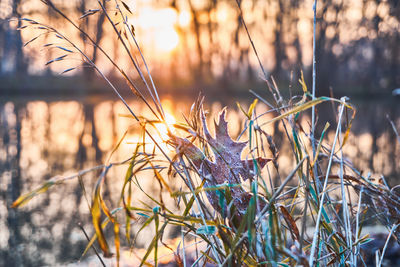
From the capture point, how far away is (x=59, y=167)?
9.50 feet

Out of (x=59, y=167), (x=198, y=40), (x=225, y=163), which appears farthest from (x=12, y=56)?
(x=225, y=163)

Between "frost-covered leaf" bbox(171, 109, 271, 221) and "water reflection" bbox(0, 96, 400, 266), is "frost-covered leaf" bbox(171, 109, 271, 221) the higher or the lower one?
the higher one

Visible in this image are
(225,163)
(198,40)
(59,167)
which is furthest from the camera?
(198,40)

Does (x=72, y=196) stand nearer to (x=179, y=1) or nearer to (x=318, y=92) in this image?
(x=318, y=92)

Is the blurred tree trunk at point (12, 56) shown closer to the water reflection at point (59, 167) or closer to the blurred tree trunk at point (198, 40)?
the blurred tree trunk at point (198, 40)

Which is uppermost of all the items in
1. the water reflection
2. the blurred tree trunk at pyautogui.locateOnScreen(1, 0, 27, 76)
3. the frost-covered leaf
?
the blurred tree trunk at pyautogui.locateOnScreen(1, 0, 27, 76)

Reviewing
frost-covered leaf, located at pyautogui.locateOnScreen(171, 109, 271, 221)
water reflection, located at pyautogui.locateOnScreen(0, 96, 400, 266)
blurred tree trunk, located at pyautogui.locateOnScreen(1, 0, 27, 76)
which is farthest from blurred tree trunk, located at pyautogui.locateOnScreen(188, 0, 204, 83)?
frost-covered leaf, located at pyautogui.locateOnScreen(171, 109, 271, 221)

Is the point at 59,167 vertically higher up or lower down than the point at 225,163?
lower down

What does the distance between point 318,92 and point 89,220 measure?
43.8 feet

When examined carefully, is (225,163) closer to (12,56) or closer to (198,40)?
(198,40)

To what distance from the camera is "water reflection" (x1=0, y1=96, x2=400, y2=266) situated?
1.47 meters

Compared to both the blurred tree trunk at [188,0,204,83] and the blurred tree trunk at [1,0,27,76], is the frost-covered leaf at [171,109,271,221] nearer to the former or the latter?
the blurred tree trunk at [188,0,204,83]

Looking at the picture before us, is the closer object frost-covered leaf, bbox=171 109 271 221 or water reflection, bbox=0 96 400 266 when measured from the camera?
frost-covered leaf, bbox=171 109 271 221

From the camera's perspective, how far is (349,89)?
15.4 metres
